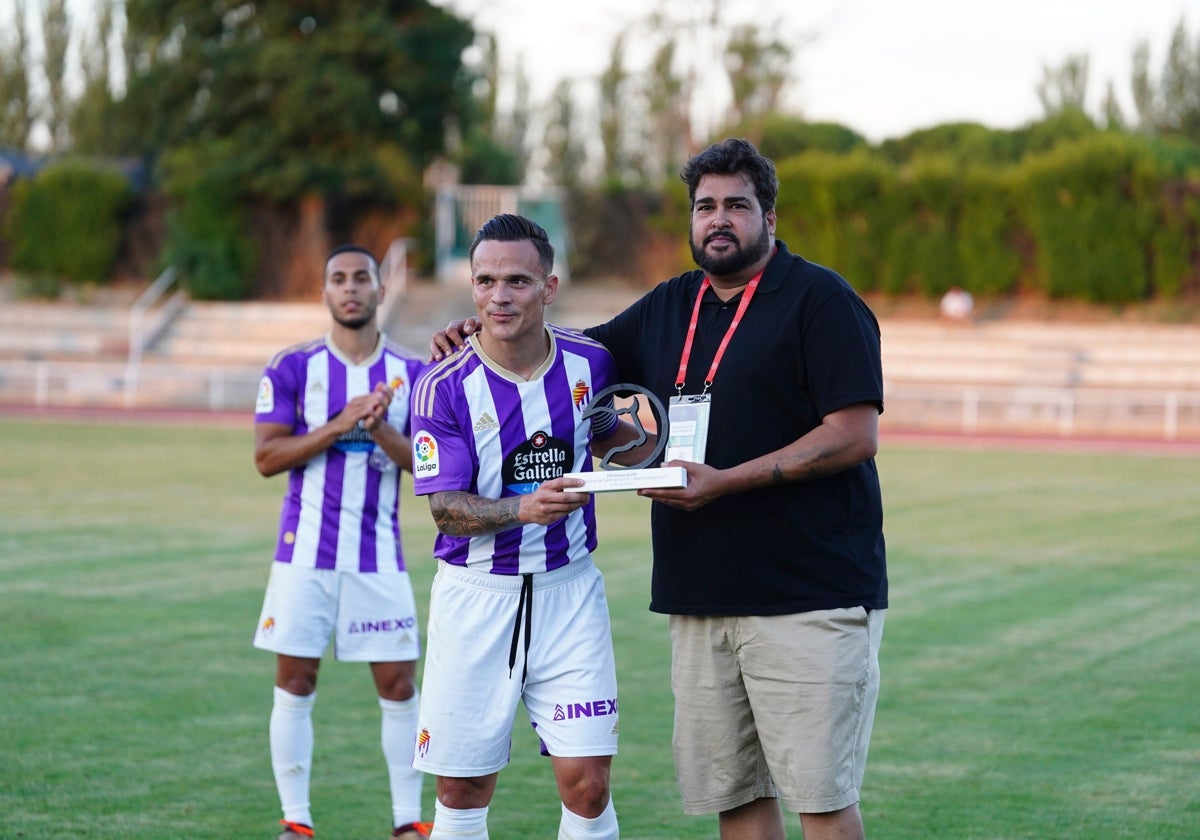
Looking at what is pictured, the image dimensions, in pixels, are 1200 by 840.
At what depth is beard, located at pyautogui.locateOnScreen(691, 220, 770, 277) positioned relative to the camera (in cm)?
418

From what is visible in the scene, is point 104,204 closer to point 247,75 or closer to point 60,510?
point 247,75

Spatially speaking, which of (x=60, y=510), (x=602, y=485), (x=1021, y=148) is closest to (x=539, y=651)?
(x=602, y=485)

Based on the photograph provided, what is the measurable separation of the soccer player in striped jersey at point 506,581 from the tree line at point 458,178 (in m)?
31.6

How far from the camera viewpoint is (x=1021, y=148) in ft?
145

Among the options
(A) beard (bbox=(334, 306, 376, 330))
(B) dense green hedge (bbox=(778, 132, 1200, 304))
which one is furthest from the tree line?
(A) beard (bbox=(334, 306, 376, 330))

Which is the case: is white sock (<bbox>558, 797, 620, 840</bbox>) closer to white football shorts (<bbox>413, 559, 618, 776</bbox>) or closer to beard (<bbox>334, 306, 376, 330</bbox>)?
white football shorts (<bbox>413, 559, 618, 776</bbox>)

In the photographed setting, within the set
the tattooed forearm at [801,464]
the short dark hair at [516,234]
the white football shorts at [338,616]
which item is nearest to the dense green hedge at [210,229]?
the white football shorts at [338,616]

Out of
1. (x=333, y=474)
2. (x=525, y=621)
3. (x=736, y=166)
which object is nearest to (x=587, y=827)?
(x=525, y=621)

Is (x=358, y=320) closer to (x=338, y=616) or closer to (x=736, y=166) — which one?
(x=338, y=616)

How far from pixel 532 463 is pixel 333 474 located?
1.80 m

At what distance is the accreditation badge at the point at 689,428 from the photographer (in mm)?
4094

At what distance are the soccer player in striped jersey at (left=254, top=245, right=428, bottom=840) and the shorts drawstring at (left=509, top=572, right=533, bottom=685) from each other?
1.38 m

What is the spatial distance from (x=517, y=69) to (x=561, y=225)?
87.2ft

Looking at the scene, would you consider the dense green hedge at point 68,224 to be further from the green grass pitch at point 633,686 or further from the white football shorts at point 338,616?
the white football shorts at point 338,616
